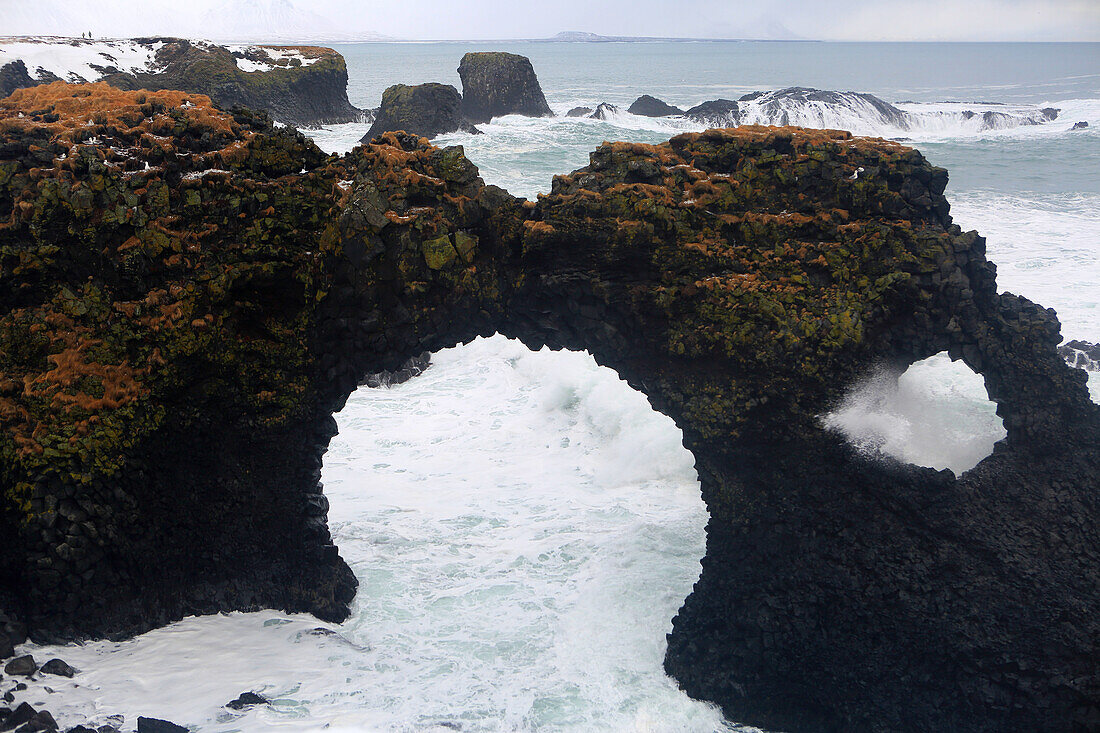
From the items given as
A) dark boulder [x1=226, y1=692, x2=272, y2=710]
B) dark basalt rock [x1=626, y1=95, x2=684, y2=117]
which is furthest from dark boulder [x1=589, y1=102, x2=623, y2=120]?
dark boulder [x1=226, y1=692, x2=272, y2=710]

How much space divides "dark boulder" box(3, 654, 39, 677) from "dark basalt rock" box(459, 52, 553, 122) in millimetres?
57865

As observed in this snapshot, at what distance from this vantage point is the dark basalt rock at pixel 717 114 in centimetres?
6612

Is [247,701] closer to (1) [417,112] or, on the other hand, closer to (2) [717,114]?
(1) [417,112]

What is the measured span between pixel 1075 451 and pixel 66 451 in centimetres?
1621

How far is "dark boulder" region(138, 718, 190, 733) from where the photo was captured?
11055 mm

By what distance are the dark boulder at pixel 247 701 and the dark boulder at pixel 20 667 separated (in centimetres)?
280

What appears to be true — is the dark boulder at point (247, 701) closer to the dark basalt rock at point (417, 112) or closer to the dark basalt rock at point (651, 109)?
the dark basalt rock at point (417, 112)

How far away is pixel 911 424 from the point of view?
13891 mm

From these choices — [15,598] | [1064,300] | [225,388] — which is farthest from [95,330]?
[1064,300]

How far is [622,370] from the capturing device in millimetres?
14492

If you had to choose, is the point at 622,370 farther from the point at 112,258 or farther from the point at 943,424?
the point at 112,258

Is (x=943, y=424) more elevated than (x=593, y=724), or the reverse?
(x=943, y=424)

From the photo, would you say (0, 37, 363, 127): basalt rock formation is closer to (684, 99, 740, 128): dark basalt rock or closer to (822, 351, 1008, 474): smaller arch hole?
(684, 99, 740, 128): dark basalt rock

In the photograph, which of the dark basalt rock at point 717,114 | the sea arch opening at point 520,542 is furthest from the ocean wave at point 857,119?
the sea arch opening at point 520,542
